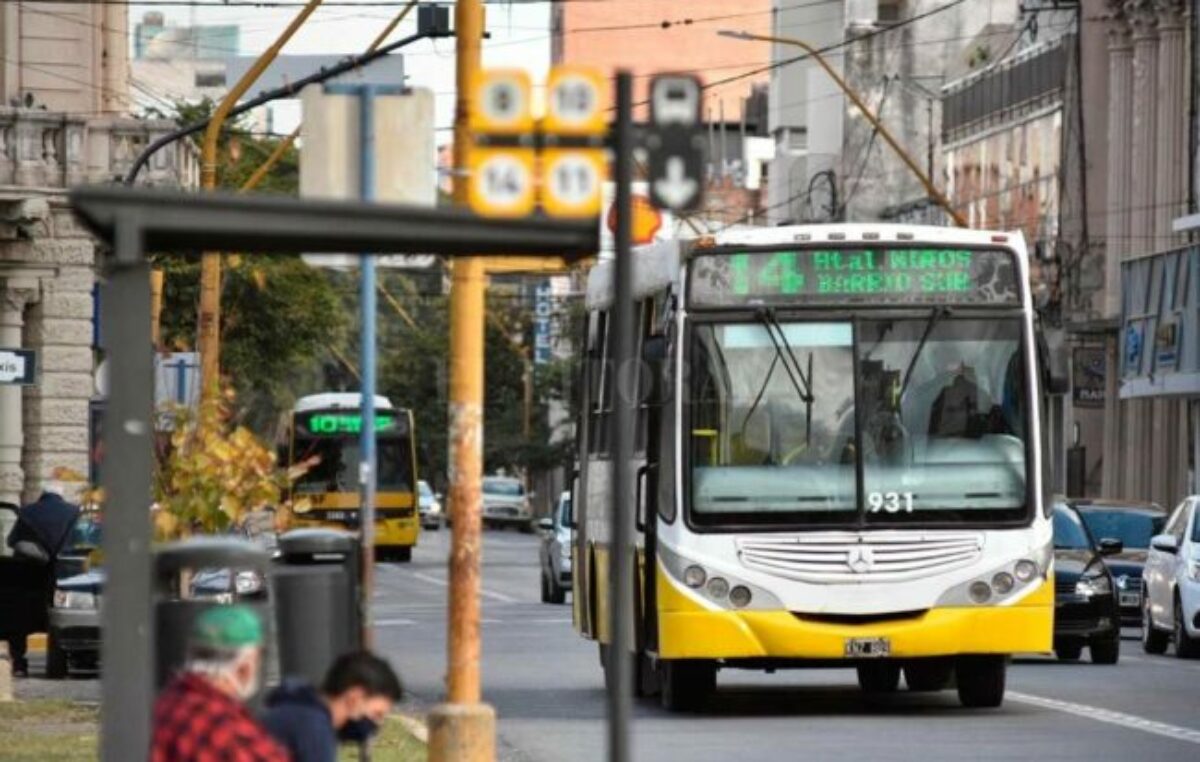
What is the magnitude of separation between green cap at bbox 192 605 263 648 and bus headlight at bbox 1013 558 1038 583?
45.7ft

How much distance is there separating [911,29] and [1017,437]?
73600mm

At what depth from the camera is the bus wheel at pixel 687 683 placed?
2452cm

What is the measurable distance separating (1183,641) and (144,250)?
24589mm

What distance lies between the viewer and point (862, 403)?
2383cm

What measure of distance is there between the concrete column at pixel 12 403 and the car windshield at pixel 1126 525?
1247cm

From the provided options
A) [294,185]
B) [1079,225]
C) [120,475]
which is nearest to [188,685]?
[120,475]

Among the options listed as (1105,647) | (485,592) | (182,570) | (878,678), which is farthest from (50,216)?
(182,570)

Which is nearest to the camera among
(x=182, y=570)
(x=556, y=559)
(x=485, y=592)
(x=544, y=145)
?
(x=544, y=145)

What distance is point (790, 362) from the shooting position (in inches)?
941

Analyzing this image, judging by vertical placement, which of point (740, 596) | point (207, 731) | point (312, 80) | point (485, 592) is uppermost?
point (312, 80)

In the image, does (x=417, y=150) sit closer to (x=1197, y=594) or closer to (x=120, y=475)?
(x=120, y=475)

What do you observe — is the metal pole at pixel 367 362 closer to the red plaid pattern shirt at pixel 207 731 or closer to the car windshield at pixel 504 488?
the red plaid pattern shirt at pixel 207 731

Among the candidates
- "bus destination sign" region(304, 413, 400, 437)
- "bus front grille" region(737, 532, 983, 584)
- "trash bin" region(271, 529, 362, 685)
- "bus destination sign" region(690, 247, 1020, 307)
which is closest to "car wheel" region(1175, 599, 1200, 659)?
"bus destination sign" region(690, 247, 1020, 307)

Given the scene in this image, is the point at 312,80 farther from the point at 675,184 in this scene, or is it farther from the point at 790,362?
the point at 675,184
